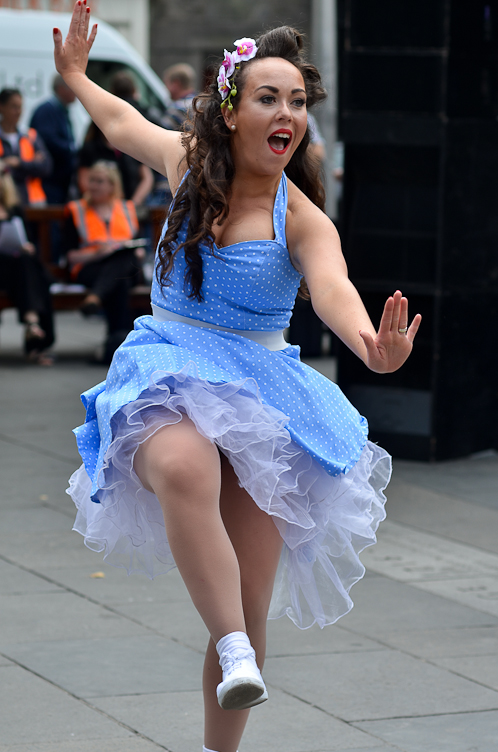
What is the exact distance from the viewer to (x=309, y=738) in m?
3.65

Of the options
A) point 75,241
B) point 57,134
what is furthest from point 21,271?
point 57,134

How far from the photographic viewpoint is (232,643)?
2.91 m

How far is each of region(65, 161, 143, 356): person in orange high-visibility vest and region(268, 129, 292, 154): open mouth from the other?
298 inches

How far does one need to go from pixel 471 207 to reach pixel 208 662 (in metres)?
4.82

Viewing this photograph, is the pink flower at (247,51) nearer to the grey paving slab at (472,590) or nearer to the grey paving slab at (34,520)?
the grey paving slab at (472,590)

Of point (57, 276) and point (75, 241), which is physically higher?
point (75, 241)

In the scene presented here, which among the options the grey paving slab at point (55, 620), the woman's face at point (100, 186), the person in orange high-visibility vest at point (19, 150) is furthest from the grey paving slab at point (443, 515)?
the person in orange high-visibility vest at point (19, 150)

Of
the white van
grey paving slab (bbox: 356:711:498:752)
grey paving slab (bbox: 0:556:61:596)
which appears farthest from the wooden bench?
grey paving slab (bbox: 356:711:498:752)

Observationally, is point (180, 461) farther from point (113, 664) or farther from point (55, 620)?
point (55, 620)

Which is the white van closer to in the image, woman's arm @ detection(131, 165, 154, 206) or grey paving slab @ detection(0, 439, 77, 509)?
woman's arm @ detection(131, 165, 154, 206)

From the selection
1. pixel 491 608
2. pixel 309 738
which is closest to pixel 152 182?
pixel 491 608

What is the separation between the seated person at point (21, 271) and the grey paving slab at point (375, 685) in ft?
21.7

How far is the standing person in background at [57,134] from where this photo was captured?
13.4m

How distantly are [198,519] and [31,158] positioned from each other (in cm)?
1020
